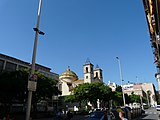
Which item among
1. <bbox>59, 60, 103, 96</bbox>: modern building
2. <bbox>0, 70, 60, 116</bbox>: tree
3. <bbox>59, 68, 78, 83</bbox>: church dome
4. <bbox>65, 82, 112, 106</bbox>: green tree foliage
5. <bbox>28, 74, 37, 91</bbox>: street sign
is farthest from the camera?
<bbox>59, 68, 78, 83</bbox>: church dome

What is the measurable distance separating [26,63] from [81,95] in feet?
66.0

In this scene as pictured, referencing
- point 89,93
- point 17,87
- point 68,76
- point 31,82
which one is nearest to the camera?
point 31,82

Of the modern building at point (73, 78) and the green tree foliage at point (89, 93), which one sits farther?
the modern building at point (73, 78)

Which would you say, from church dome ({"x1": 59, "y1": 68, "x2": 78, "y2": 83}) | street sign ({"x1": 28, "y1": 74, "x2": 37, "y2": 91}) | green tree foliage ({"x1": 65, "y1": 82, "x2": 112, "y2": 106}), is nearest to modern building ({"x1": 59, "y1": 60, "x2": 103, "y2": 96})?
church dome ({"x1": 59, "y1": 68, "x2": 78, "y2": 83})

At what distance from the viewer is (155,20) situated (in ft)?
60.2

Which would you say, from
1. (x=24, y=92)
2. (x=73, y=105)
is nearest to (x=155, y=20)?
(x=24, y=92)

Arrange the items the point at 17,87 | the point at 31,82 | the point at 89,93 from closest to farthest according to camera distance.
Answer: the point at 31,82 → the point at 17,87 → the point at 89,93

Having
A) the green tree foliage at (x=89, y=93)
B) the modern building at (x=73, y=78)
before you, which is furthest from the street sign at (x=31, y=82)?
the modern building at (x=73, y=78)

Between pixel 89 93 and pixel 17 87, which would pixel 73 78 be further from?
pixel 17 87

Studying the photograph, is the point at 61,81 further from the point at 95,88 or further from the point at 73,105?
the point at 95,88

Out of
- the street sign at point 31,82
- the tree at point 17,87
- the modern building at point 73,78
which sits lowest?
the street sign at point 31,82

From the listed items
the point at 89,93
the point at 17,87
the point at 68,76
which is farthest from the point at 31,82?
the point at 68,76

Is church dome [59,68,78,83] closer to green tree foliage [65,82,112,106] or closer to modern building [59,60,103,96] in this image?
modern building [59,60,103,96]

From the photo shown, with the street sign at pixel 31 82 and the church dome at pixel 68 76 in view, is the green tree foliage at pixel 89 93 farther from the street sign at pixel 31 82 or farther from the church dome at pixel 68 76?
the street sign at pixel 31 82
